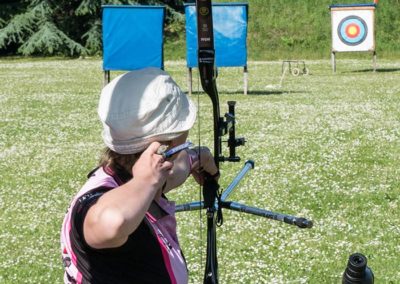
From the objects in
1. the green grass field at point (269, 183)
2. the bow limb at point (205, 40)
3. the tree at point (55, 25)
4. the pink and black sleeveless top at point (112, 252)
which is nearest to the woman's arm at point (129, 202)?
the pink and black sleeveless top at point (112, 252)

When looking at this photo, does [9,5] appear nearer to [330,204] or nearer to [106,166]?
[330,204]

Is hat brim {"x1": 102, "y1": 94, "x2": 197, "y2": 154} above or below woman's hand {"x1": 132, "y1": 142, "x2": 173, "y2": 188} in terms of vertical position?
above

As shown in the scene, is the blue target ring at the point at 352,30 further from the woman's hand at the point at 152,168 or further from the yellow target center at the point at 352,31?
the woman's hand at the point at 152,168

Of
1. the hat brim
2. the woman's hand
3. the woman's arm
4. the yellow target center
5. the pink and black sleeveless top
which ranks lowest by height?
the pink and black sleeveless top

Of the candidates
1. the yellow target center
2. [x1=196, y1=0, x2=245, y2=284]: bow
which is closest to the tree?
the yellow target center

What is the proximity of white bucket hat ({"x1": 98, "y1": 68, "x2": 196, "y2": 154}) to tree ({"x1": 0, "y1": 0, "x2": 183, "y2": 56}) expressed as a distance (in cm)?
2830

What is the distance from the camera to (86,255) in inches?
65.9

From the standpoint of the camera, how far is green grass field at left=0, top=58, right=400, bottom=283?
441cm

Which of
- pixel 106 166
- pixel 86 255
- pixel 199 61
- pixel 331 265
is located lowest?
pixel 331 265

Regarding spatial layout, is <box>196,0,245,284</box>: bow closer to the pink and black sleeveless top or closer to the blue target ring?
the pink and black sleeveless top

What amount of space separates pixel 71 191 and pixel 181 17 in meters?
25.1

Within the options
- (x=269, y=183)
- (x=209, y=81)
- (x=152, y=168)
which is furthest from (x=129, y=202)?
(x=269, y=183)

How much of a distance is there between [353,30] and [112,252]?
888 inches

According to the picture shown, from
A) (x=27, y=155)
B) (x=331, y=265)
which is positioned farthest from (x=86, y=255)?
(x=27, y=155)
